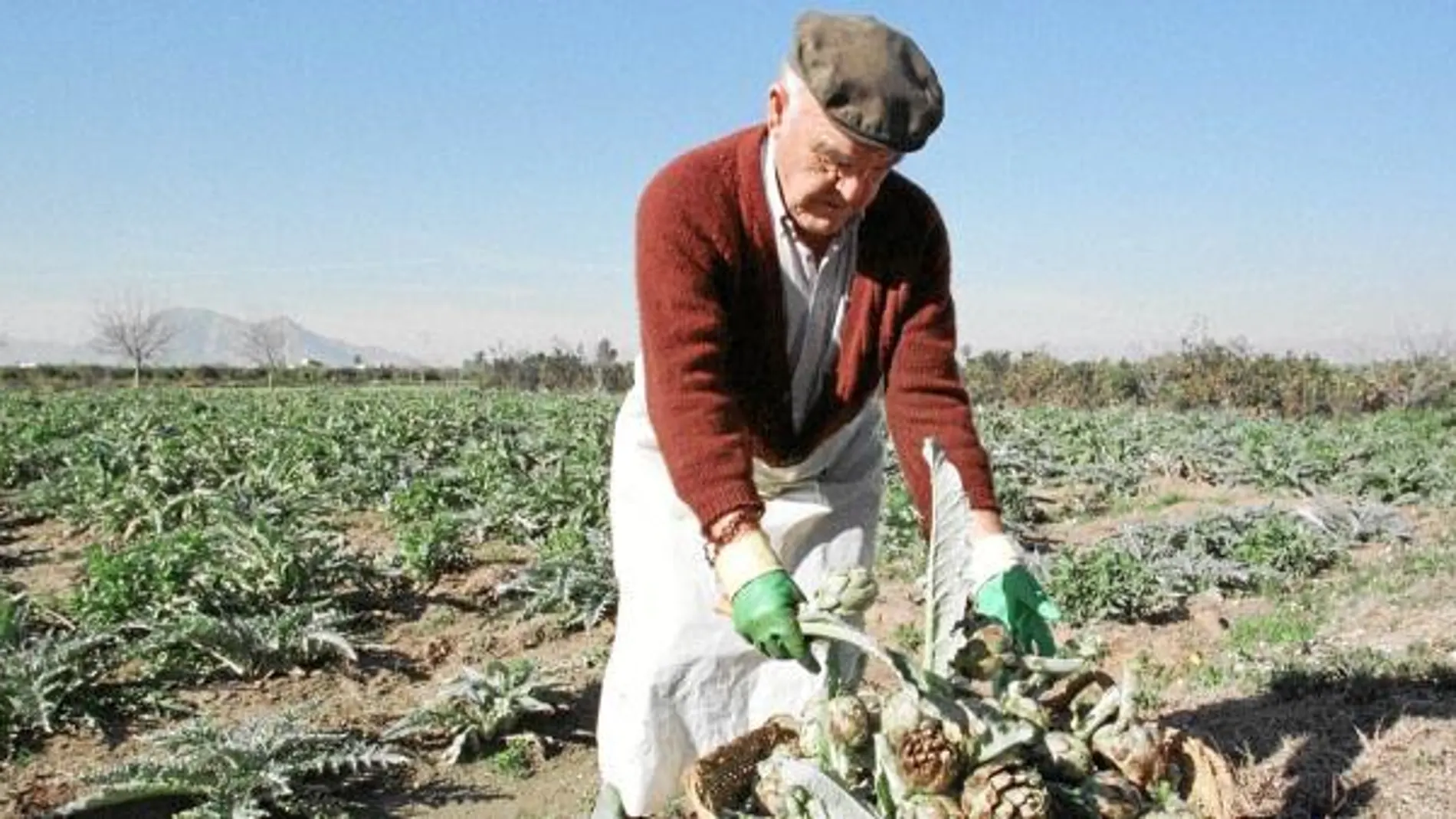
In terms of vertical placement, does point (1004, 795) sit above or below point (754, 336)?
below

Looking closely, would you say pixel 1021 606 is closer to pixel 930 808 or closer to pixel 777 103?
pixel 930 808

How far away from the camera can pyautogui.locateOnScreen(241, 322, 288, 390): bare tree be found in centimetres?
7172

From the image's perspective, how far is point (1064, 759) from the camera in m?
1.94

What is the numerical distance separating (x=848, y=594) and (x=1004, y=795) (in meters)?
0.43

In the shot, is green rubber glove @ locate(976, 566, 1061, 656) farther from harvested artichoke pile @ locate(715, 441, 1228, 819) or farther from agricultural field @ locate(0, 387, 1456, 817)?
agricultural field @ locate(0, 387, 1456, 817)

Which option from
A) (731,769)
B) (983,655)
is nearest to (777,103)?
(983,655)

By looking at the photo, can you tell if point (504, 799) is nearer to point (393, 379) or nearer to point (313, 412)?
point (313, 412)

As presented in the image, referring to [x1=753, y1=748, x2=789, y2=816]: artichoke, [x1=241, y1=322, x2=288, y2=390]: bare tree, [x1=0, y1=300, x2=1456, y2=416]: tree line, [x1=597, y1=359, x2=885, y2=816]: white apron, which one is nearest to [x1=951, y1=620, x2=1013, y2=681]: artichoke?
[x1=753, y1=748, x2=789, y2=816]: artichoke

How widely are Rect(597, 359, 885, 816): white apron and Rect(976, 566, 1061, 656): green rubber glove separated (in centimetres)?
47

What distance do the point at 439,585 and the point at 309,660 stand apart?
4.12 feet

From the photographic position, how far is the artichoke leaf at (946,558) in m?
2.03

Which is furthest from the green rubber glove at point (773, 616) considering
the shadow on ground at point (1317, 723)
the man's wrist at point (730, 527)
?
the shadow on ground at point (1317, 723)

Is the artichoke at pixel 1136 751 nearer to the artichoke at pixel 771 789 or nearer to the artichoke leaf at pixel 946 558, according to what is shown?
the artichoke leaf at pixel 946 558

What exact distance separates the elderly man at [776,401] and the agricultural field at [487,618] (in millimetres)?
493
